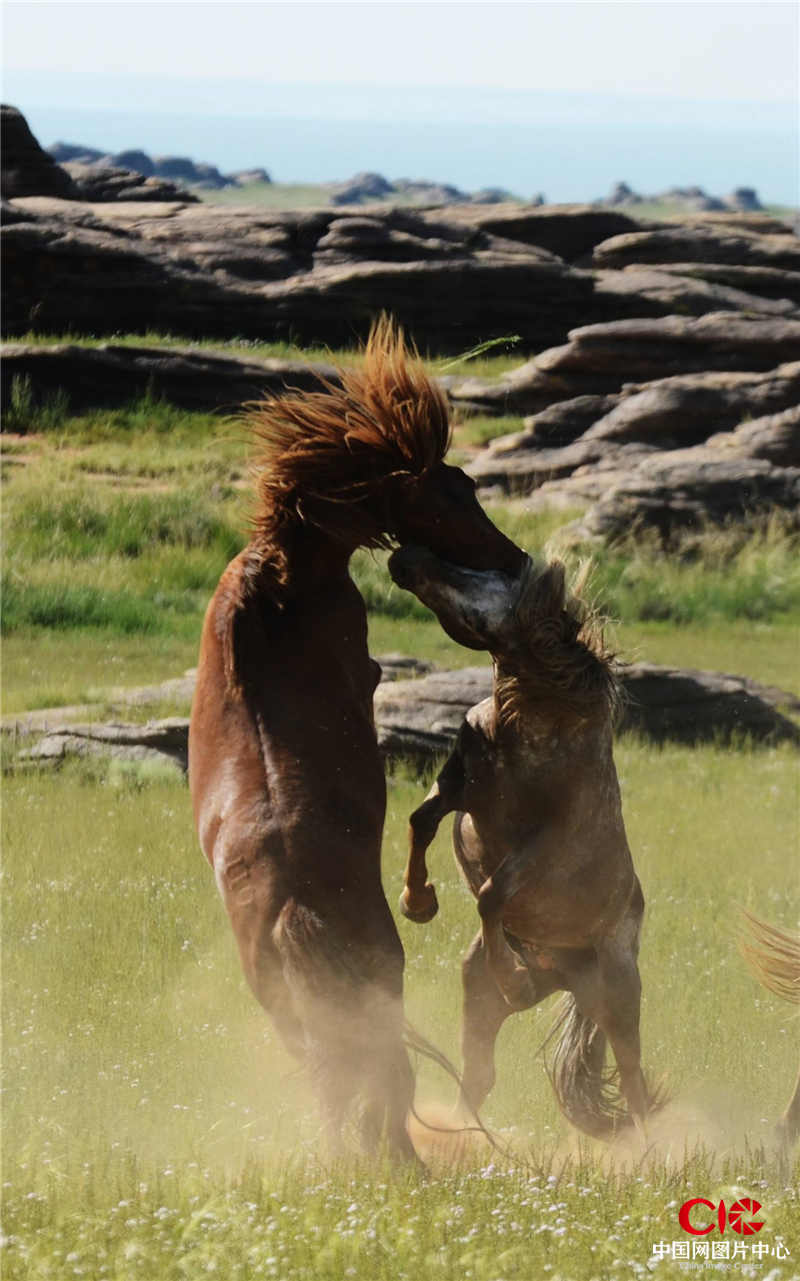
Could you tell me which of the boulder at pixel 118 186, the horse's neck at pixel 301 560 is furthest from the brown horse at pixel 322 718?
the boulder at pixel 118 186

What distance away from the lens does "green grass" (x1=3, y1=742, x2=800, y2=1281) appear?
172 inches

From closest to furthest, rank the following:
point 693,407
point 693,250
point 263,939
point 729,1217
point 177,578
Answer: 1. point 729,1217
2. point 263,939
3. point 177,578
4. point 693,407
5. point 693,250

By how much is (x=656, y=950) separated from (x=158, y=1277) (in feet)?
16.9

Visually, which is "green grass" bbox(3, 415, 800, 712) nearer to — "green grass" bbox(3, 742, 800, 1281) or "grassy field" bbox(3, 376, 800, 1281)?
"grassy field" bbox(3, 376, 800, 1281)

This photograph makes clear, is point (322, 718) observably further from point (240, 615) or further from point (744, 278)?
point (744, 278)

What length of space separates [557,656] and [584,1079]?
179 centimetres

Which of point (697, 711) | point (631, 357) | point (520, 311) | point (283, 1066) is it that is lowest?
point (697, 711)

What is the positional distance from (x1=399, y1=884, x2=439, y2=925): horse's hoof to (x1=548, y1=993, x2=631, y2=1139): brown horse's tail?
694 mm

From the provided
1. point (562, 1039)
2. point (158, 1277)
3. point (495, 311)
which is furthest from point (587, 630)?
point (495, 311)

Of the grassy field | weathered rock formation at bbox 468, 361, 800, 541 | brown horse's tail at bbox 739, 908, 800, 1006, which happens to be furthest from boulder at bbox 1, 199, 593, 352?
brown horse's tail at bbox 739, 908, 800, 1006

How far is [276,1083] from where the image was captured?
659cm

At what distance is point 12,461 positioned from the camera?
26.8 meters

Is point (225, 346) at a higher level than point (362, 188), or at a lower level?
lower

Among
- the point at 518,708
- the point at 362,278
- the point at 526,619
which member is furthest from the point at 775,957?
the point at 362,278
